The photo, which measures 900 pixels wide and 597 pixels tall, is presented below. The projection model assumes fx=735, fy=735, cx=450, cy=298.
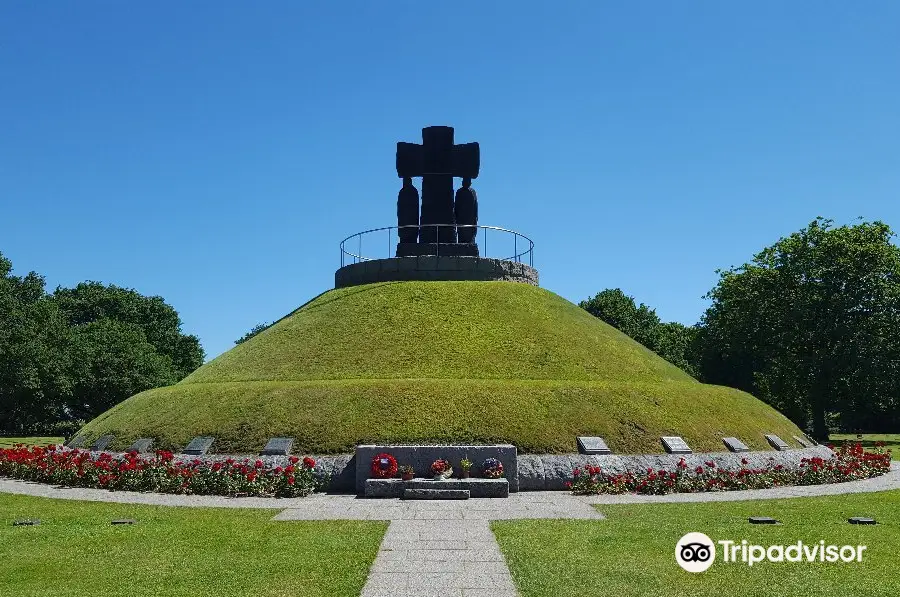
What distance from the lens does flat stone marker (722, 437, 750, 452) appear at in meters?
28.2

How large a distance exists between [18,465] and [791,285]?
2172 inches

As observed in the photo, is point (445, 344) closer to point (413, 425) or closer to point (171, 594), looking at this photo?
point (413, 425)

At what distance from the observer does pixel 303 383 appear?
3031 cm

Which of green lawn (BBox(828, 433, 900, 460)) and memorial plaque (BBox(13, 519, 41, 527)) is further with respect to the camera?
green lawn (BBox(828, 433, 900, 460))

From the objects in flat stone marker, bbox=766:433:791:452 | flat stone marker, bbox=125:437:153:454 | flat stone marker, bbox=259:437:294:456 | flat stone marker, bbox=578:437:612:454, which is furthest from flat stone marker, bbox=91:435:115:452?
flat stone marker, bbox=766:433:791:452

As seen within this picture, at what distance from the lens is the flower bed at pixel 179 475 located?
2334 centimetres

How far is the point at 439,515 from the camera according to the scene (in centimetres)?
1912

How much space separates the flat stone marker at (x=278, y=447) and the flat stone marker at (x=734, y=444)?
54.2 feet

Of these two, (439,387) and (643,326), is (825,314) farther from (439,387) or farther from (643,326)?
(439,387)

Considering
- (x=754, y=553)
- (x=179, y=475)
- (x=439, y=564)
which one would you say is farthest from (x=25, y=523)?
(x=754, y=553)

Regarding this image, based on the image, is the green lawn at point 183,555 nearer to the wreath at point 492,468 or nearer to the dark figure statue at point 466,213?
the wreath at point 492,468

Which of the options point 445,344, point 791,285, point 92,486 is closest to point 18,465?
point 92,486

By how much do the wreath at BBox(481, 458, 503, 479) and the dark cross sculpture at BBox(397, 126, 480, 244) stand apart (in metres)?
22.6

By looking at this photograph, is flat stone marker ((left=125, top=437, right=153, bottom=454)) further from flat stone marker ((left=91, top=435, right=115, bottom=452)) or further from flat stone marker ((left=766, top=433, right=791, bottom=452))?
flat stone marker ((left=766, top=433, right=791, bottom=452))
